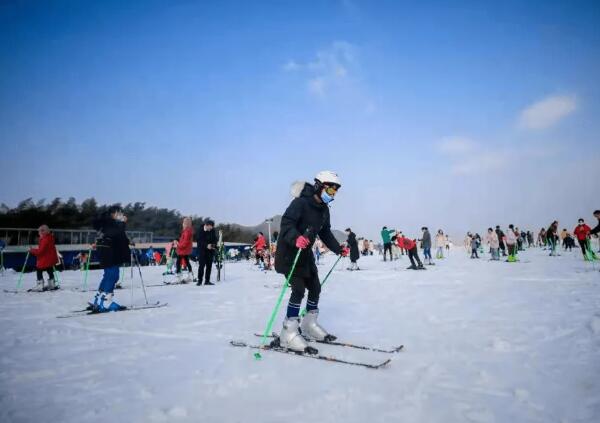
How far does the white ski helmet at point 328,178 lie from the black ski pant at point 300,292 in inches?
42.1

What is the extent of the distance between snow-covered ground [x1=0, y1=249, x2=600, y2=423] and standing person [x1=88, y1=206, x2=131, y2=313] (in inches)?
25.3

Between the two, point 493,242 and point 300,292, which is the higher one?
point 493,242

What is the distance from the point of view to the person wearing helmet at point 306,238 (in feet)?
12.3

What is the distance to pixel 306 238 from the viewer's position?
3.64 metres

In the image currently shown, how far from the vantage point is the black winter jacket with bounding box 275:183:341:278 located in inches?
149

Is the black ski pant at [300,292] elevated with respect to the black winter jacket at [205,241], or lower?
lower

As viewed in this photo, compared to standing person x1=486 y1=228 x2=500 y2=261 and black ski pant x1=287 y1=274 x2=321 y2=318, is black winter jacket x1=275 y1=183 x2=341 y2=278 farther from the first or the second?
standing person x1=486 y1=228 x2=500 y2=261

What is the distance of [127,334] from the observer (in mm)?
4418

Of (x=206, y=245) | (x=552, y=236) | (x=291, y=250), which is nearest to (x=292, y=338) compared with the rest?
(x=291, y=250)

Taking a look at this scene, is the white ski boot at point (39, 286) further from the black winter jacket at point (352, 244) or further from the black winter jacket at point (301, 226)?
the black winter jacket at point (352, 244)

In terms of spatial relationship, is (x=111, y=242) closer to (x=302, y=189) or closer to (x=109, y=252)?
(x=109, y=252)

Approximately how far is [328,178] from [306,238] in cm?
75

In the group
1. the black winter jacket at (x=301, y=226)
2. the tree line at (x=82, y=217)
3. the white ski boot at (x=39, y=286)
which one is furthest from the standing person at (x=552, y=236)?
the tree line at (x=82, y=217)

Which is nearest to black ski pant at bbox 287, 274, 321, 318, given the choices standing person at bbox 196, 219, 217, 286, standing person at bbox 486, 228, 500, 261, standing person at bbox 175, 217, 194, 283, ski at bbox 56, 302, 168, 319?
ski at bbox 56, 302, 168, 319
